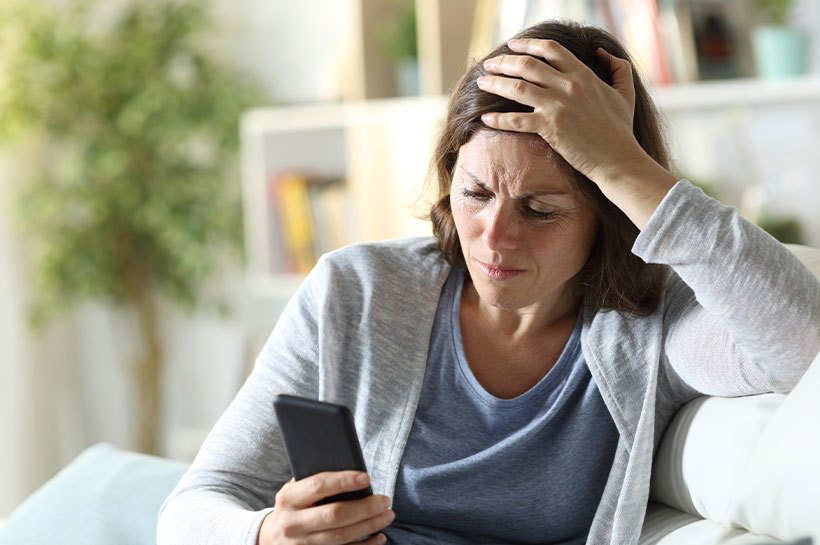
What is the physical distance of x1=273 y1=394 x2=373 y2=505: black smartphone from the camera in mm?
928

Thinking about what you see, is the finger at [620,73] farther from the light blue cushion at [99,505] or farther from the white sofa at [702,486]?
the light blue cushion at [99,505]

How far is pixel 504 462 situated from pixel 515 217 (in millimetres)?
283

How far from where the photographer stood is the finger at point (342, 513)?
99 cm

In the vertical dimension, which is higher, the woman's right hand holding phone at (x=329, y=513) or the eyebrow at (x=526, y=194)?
the eyebrow at (x=526, y=194)

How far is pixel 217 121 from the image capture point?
10.8 ft

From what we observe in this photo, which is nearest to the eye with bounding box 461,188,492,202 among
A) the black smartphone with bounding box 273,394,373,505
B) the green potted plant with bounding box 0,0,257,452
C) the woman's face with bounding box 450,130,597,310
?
the woman's face with bounding box 450,130,597,310

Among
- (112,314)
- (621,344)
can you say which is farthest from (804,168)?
(112,314)

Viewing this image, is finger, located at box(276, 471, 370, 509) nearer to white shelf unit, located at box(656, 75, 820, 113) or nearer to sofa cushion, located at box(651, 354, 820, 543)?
sofa cushion, located at box(651, 354, 820, 543)

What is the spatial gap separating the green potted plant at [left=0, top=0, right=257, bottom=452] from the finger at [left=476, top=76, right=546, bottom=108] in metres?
2.21

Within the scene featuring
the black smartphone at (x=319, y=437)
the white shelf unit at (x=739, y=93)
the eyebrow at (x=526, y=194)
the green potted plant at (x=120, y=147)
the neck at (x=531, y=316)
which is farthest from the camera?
the green potted plant at (x=120, y=147)

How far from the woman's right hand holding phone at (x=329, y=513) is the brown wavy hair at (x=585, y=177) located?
1.35ft

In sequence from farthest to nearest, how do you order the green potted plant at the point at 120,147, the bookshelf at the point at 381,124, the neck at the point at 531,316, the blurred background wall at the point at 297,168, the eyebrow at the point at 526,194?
the green potted plant at the point at 120,147
the blurred background wall at the point at 297,168
the bookshelf at the point at 381,124
the neck at the point at 531,316
the eyebrow at the point at 526,194

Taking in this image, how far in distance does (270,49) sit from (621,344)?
2562 millimetres

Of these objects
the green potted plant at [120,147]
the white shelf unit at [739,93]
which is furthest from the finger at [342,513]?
the green potted plant at [120,147]
